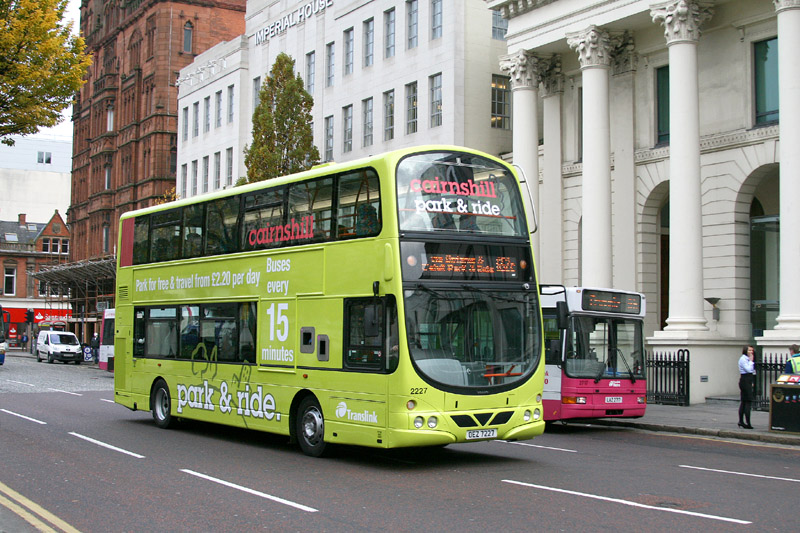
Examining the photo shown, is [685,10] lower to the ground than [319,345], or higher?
higher

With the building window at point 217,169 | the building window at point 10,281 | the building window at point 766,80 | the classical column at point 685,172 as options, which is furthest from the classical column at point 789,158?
the building window at point 10,281

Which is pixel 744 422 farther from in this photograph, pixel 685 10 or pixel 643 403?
pixel 685 10

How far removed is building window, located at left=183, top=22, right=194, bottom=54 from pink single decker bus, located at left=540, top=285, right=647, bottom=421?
5227 cm

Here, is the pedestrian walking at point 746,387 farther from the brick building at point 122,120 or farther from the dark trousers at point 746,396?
the brick building at point 122,120

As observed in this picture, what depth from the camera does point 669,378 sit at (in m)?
25.4

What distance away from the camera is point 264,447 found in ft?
50.4

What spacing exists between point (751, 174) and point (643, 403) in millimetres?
10978

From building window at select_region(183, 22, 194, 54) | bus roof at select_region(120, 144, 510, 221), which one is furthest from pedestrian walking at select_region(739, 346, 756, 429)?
building window at select_region(183, 22, 194, 54)

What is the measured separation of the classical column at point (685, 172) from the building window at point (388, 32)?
47.4ft

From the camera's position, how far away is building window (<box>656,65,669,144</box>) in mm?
30250

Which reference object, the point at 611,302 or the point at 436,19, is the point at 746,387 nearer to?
the point at 611,302

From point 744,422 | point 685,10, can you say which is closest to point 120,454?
point 744,422

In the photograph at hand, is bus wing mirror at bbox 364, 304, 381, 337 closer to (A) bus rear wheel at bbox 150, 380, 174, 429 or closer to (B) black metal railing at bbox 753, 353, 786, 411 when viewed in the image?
(A) bus rear wheel at bbox 150, 380, 174, 429

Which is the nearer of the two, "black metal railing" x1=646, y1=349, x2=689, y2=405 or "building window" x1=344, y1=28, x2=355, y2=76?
"black metal railing" x1=646, y1=349, x2=689, y2=405
